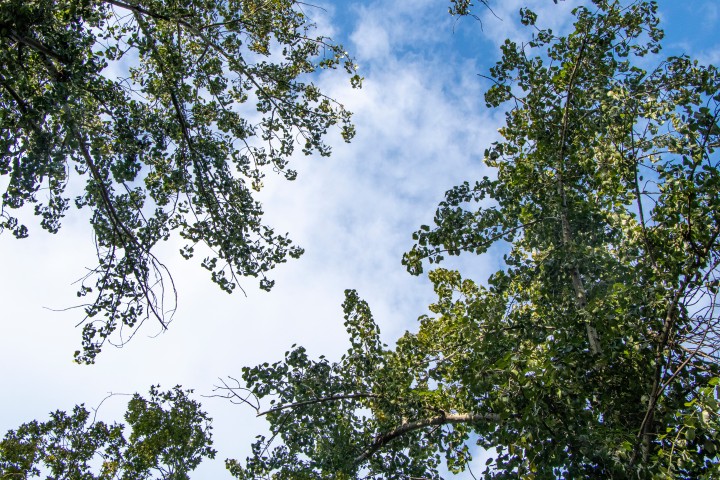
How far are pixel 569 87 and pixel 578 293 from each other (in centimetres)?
226

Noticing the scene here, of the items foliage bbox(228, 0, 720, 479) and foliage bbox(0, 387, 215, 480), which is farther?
foliage bbox(0, 387, 215, 480)

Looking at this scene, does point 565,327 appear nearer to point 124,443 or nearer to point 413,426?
point 413,426

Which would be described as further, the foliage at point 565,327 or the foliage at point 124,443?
the foliage at point 124,443

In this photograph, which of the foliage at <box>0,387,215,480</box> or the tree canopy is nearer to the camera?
the tree canopy

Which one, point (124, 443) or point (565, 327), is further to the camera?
point (124, 443)

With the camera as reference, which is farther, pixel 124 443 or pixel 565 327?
pixel 124 443

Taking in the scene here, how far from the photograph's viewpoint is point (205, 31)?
7.67 m

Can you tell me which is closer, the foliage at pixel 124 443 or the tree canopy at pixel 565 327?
the tree canopy at pixel 565 327

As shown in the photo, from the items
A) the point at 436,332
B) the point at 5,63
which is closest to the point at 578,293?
the point at 436,332

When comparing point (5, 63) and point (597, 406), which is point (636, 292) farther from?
point (5, 63)

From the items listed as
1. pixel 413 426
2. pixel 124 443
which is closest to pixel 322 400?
pixel 413 426

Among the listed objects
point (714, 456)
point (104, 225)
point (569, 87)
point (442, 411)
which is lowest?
point (714, 456)

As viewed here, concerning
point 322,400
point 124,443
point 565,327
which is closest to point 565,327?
point 565,327

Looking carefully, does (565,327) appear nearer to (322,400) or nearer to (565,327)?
(565,327)
